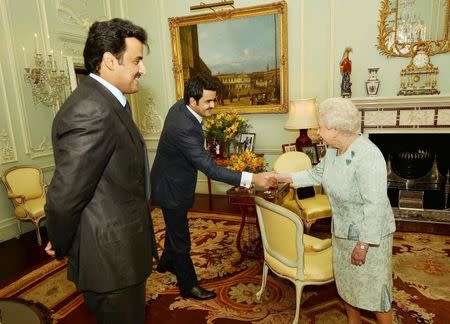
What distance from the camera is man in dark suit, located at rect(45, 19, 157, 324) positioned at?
1.21 meters

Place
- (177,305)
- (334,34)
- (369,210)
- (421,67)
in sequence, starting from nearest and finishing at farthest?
(369,210) < (177,305) < (421,67) < (334,34)

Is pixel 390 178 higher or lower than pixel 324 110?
lower

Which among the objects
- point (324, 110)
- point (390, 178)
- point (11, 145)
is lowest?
point (390, 178)

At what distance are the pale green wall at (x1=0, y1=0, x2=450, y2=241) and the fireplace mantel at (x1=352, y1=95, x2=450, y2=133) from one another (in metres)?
0.40

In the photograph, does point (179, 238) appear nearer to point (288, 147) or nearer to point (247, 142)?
point (288, 147)

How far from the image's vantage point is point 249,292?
288 cm

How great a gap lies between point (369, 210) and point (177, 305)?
1.81 m

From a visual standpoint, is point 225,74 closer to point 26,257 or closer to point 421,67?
point 421,67

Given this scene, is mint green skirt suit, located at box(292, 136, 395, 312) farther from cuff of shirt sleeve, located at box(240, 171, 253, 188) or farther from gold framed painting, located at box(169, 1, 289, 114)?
gold framed painting, located at box(169, 1, 289, 114)

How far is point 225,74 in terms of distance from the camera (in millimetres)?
5504

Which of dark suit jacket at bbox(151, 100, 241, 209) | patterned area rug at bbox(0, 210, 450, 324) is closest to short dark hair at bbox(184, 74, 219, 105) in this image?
dark suit jacket at bbox(151, 100, 241, 209)

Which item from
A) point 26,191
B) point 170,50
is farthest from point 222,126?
point 26,191

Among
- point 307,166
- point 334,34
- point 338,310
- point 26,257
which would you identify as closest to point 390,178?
point 307,166

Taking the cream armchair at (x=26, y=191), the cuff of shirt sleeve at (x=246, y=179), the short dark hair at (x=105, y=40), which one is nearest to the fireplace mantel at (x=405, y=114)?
the cuff of shirt sleeve at (x=246, y=179)
